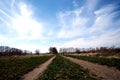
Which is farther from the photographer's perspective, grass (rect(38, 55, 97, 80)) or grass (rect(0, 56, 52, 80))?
grass (rect(0, 56, 52, 80))

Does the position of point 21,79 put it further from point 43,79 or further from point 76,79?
point 76,79

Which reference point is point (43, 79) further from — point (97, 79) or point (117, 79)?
point (117, 79)

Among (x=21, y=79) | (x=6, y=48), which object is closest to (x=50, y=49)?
(x=6, y=48)

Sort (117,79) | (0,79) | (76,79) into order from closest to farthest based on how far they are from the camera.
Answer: (117,79) → (76,79) → (0,79)

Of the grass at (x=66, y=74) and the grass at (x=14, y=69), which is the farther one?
the grass at (x=14, y=69)

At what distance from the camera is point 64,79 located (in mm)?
11914

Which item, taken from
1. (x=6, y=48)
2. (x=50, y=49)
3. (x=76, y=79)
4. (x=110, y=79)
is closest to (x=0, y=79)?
(x=76, y=79)

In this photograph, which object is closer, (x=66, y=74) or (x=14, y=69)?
(x=66, y=74)

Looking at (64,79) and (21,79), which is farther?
(21,79)

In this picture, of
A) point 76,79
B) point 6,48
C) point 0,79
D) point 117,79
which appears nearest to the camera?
point 117,79

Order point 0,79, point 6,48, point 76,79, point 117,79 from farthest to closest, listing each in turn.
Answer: point 6,48 → point 0,79 → point 76,79 → point 117,79

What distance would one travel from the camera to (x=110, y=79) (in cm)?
1075

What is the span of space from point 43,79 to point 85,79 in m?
4.01

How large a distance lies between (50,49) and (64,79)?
18884 centimetres
